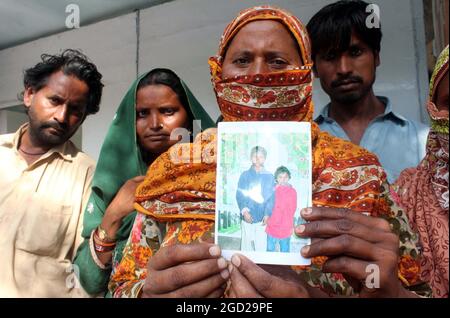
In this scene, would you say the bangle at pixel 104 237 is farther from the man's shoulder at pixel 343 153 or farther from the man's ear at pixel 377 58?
the man's ear at pixel 377 58

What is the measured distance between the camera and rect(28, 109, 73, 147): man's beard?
2133 millimetres

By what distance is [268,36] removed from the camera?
139 cm

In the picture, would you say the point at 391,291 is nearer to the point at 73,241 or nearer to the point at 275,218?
the point at 275,218

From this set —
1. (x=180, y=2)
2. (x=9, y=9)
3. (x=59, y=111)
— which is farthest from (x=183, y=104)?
(x=9, y=9)

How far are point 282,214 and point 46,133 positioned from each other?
4.85ft

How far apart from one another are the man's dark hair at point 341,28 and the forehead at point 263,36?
2.32 ft

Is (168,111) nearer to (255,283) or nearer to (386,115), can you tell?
(386,115)

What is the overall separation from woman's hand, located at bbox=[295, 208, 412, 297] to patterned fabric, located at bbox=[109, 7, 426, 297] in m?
0.19

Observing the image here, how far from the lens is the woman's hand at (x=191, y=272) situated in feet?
3.51

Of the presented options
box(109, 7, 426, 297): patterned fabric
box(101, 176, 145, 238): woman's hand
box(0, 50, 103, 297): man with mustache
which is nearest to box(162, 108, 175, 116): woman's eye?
box(101, 176, 145, 238): woman's hand

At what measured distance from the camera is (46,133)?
7.01 ft

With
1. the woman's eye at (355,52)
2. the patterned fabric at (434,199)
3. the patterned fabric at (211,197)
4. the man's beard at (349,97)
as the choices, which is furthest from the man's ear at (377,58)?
the patterned fabric at (211,197)

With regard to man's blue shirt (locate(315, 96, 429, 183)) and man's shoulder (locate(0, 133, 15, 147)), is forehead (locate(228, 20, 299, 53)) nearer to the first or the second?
man's blue shirt (locate(315, 96, 429, 183))

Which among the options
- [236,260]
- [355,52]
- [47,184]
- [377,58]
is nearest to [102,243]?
[47,184]
